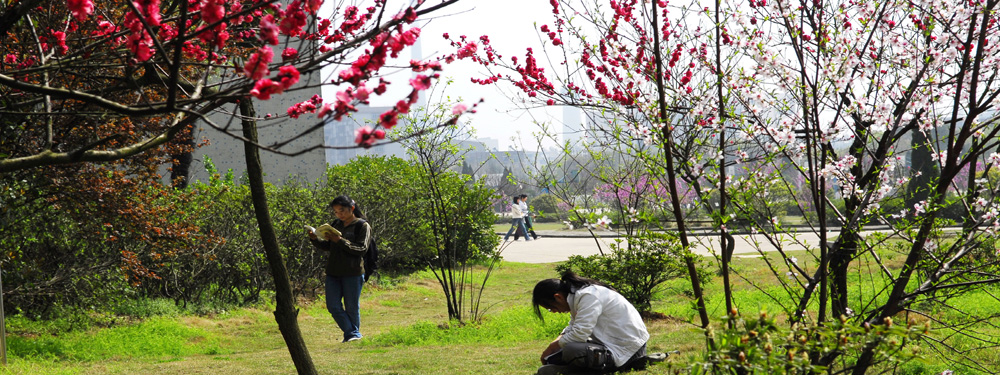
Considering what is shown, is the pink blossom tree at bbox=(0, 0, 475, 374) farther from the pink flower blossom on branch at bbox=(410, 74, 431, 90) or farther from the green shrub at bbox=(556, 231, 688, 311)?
the green shrub at bbox=(556, 231, 688, 311)

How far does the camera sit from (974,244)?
3098 mm

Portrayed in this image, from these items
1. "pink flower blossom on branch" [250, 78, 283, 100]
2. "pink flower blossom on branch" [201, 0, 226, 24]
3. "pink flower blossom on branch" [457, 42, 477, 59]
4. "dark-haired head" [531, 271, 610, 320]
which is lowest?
"dark-haired head" [531, 271, 610, 320]

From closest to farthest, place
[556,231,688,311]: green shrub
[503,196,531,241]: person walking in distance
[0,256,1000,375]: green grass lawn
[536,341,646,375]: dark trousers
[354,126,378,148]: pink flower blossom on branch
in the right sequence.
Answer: [354,126,378,148]: pink flower blossom on branch < [536,341,646,375]: dark trousers < [0,256,1000,375]: green grass lawn < [556,231,688,311]: green shrub < [503,196,531,241]: person walking in distance

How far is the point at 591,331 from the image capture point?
4742 millimetres

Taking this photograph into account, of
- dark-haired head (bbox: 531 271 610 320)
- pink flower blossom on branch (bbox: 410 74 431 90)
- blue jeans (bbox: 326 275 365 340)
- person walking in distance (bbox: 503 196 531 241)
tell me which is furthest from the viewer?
person walking in distance (bbox: 503 196 531 241)

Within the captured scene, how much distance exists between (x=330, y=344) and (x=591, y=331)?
3.47m

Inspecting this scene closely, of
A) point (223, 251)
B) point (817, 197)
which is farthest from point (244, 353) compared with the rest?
point (817, 197)

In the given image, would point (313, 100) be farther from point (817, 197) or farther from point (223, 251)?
point (223, 251)

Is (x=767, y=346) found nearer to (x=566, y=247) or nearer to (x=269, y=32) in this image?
(x=269, y=32)

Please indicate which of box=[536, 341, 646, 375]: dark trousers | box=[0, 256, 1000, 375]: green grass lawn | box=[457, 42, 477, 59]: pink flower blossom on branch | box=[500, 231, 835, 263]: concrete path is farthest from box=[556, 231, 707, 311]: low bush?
box=[500, 231, 835, 263]: concrete path

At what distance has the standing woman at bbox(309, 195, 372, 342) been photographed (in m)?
6.59

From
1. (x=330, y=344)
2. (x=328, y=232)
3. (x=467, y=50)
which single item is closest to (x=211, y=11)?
(x=467, y=50)

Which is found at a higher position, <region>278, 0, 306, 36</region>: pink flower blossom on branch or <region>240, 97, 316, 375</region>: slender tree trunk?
<region>278, 0, 306, 36</region>: pink flower blossom on branch

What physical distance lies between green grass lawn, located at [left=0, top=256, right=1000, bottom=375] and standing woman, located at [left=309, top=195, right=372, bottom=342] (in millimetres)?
441
